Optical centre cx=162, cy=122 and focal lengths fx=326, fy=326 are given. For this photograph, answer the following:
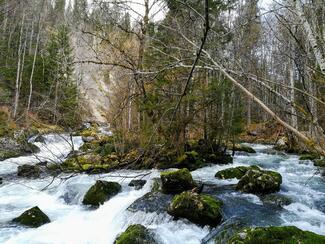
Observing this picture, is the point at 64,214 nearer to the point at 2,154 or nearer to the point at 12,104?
the point at 2,154

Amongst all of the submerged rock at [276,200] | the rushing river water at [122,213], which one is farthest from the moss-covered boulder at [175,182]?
the submerged rock at [276,200]

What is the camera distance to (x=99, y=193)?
26.9 ft

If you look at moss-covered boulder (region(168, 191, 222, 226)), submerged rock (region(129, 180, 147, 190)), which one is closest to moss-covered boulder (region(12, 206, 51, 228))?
submerged rock (region(129, 180, 147, 190))

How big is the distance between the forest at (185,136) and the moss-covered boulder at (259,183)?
3 cm

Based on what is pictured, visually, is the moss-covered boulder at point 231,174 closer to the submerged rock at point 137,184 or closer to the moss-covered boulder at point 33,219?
the submerged rock at point 137,184

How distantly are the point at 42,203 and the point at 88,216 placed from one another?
72.4 inches

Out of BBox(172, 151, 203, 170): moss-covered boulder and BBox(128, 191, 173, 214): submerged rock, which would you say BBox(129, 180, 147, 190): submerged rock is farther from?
BBox(172, 151, 203, 170): moss-covered boulder

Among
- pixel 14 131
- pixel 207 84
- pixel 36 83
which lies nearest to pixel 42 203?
pixel 207 84

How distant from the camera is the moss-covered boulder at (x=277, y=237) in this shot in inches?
174

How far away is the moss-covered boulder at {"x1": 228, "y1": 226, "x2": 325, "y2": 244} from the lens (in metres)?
4.42

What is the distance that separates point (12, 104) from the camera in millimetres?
24828

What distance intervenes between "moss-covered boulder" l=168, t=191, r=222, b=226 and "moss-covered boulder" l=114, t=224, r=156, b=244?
91 cm

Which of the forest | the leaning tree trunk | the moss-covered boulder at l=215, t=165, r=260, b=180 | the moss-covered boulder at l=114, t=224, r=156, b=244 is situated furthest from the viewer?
the moss-covered boulder at l=215, t=165, r=260, b=180

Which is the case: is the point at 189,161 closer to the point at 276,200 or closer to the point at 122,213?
the point at 276,200
